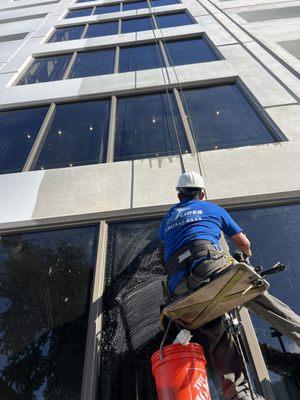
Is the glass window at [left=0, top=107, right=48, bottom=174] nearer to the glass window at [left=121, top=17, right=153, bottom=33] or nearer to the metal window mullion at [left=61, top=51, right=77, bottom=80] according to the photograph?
the metal window mullion at [left=61, top=51, right=77, bottom=80]

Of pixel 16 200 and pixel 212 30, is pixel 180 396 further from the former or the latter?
pixel 212 30

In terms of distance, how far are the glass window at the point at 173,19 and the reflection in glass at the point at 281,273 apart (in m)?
7.42

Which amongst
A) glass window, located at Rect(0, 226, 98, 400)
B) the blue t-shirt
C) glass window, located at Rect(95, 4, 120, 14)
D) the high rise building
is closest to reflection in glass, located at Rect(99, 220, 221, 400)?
the high rise building

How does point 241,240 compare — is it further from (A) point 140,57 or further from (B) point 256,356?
(A) point 140,57

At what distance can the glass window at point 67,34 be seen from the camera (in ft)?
35.1

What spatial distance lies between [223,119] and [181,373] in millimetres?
4689

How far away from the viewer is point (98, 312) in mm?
3764

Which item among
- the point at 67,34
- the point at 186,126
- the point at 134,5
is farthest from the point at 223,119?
the point at 134,5

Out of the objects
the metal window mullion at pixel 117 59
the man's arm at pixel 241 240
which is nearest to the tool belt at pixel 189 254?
the man's arm at pixel 241 240

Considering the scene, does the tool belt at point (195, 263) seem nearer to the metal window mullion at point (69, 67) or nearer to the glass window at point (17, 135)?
the glass window at point (17, 135)

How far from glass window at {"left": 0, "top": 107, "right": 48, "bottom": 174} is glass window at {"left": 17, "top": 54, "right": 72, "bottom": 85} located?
144 centimetres

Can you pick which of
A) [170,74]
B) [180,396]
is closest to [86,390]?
[180,396]

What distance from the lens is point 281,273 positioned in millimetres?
3904

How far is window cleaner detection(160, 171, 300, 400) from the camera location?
2586 millimetres
